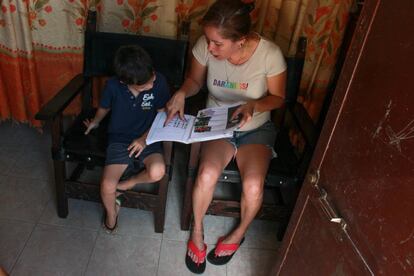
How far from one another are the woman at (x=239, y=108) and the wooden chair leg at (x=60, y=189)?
1.63 ft

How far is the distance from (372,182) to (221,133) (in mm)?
585

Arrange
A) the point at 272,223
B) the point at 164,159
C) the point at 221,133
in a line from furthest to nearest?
1. the point at 272,223
2. the point at 164,159
3. the point at 221,133

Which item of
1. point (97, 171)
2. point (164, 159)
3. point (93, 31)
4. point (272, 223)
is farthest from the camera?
point (97, 171)

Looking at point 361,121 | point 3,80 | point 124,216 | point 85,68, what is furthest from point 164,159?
point 3,80

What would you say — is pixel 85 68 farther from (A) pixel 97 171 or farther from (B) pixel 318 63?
(B) pixel 318 63

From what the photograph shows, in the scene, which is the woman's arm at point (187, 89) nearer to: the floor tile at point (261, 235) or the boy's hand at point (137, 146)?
the boy's hand at point (137, 146)

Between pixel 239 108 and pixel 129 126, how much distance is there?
0.46 m

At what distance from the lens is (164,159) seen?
4.65ft

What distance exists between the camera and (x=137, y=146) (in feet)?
4.61

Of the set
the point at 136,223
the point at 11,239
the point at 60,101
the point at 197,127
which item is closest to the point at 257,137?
the point at 197,127

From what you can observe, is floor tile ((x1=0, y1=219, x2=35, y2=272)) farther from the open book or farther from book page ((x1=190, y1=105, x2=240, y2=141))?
book page ((x1=190, y1=105, x2=240, y2=141))

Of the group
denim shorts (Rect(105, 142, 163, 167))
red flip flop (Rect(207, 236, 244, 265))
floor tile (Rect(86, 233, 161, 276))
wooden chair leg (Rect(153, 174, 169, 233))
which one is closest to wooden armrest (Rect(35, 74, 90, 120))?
denim shorts (Rect(105, 142, 163, 167))

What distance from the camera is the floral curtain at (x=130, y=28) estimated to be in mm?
1680

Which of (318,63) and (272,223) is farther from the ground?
(318,63)
